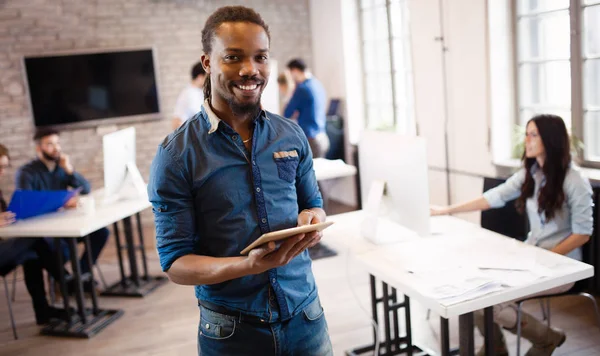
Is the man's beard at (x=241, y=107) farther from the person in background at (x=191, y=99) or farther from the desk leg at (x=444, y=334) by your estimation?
the person in background at (x=191, y=99)

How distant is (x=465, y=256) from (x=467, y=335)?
12.4 inches

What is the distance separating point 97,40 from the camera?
234 inches

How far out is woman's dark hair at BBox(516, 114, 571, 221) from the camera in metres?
2.66

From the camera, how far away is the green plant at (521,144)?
3414mm

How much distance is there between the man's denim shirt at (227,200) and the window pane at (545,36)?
2.82 metres

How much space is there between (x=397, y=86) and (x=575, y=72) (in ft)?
6.98

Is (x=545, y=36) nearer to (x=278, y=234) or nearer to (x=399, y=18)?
(x=399, y=18)

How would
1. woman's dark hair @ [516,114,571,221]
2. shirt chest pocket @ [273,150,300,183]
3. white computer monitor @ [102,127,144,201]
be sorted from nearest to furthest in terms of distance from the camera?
shirt chest pocket @ [273,150,300,183] < woman's dark hair @ [516,114,571,221] < white computer monitor @ [102,127,144,201]

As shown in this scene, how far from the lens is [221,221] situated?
135 centimetres

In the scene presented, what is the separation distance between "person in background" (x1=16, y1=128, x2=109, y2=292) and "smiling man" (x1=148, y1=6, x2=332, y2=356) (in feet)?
9.19

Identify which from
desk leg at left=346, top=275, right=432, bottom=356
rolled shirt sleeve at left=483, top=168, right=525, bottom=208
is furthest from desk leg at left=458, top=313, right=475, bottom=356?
rolled shirt sleeve at left=483, top=168, right=525, bottom=208

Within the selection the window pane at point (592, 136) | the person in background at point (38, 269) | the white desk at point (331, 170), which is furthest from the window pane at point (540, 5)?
the person in background at point (38, 269)

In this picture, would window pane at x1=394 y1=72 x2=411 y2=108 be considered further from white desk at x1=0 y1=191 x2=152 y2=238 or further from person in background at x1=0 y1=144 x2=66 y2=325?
person in background at x1=0 y1=144 x2=66 y2=325

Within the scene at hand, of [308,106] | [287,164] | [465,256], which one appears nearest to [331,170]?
[308,106]
